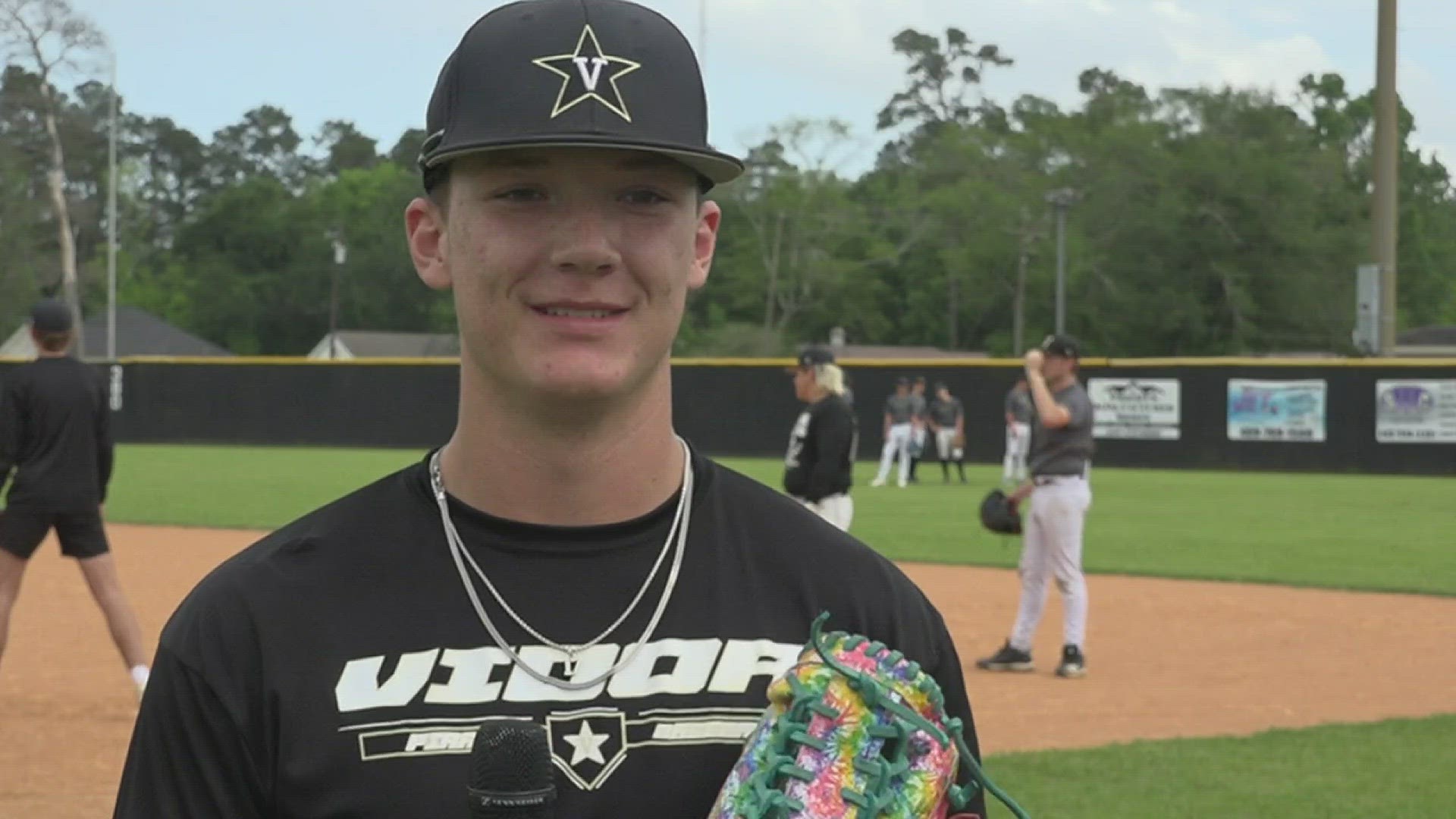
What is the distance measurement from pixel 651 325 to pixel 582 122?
0.25 meters

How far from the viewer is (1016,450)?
1222 inches

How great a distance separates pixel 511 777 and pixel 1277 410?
3462 centimetres

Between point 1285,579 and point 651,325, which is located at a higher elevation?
point 651,325

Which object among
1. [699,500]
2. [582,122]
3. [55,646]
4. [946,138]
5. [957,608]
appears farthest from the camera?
[946,138]

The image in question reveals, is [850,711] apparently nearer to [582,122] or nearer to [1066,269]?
[582,122]

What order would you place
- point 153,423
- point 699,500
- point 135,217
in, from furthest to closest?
1. point 135,217
2. point 153,423
3. point 699,500

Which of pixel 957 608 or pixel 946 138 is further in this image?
pixel 946 138

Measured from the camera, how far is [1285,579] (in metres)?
16.2

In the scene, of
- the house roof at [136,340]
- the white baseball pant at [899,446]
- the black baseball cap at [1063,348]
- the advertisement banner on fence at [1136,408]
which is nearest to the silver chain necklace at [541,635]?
the black baseball cap at [1063,348]

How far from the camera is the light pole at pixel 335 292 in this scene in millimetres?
73375

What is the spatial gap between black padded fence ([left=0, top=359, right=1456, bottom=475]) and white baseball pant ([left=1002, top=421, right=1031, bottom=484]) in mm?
4864

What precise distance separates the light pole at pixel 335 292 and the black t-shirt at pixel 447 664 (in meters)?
62.4

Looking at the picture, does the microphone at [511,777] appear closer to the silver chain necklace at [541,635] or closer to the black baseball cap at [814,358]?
the silver chain necklace at [541,635]

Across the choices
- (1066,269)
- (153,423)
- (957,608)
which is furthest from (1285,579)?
(1066,269)
